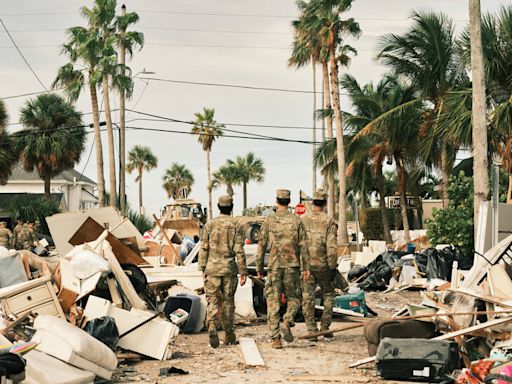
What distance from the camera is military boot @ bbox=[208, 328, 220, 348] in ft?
38.2

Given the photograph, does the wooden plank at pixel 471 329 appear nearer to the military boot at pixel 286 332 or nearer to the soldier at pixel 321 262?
the military boot at pixel 286 332

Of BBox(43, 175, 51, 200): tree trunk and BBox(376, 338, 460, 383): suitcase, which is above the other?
BBox(43, 175, 51, 200): tree trunk

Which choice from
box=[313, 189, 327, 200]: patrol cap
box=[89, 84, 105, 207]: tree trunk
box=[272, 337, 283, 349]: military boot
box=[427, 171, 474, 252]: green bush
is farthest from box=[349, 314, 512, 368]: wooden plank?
box=[89, 84, 105, 207]: tree trunk

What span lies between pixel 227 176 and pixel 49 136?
4313 cm

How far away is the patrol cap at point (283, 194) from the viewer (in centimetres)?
1212

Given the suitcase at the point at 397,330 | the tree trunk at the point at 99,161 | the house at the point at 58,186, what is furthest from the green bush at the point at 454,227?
the house at the point at 58,186

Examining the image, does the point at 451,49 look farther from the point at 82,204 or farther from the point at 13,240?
the point at 82,204

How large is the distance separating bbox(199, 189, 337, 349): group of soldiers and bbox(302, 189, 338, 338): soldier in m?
0.02

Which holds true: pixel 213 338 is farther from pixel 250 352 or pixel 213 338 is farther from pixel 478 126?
pixel 478 126

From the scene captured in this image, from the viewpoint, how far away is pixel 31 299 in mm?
10891

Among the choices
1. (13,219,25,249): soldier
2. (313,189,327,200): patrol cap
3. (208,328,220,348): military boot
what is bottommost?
(208,328,220,348): military boot

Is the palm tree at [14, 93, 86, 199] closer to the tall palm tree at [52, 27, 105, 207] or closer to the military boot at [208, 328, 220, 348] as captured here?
the tall palm tree at [52, 27, 105, 207]

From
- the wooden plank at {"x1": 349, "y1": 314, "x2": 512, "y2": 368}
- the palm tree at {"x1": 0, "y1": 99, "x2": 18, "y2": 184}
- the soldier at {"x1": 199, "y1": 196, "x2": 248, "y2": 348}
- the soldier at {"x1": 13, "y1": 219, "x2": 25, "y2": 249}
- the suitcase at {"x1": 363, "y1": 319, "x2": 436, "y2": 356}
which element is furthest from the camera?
the palm tree at {"x1": 0, "y1": 99, "x2": 18, "y2": 184}

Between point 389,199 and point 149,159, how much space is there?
44164mm
